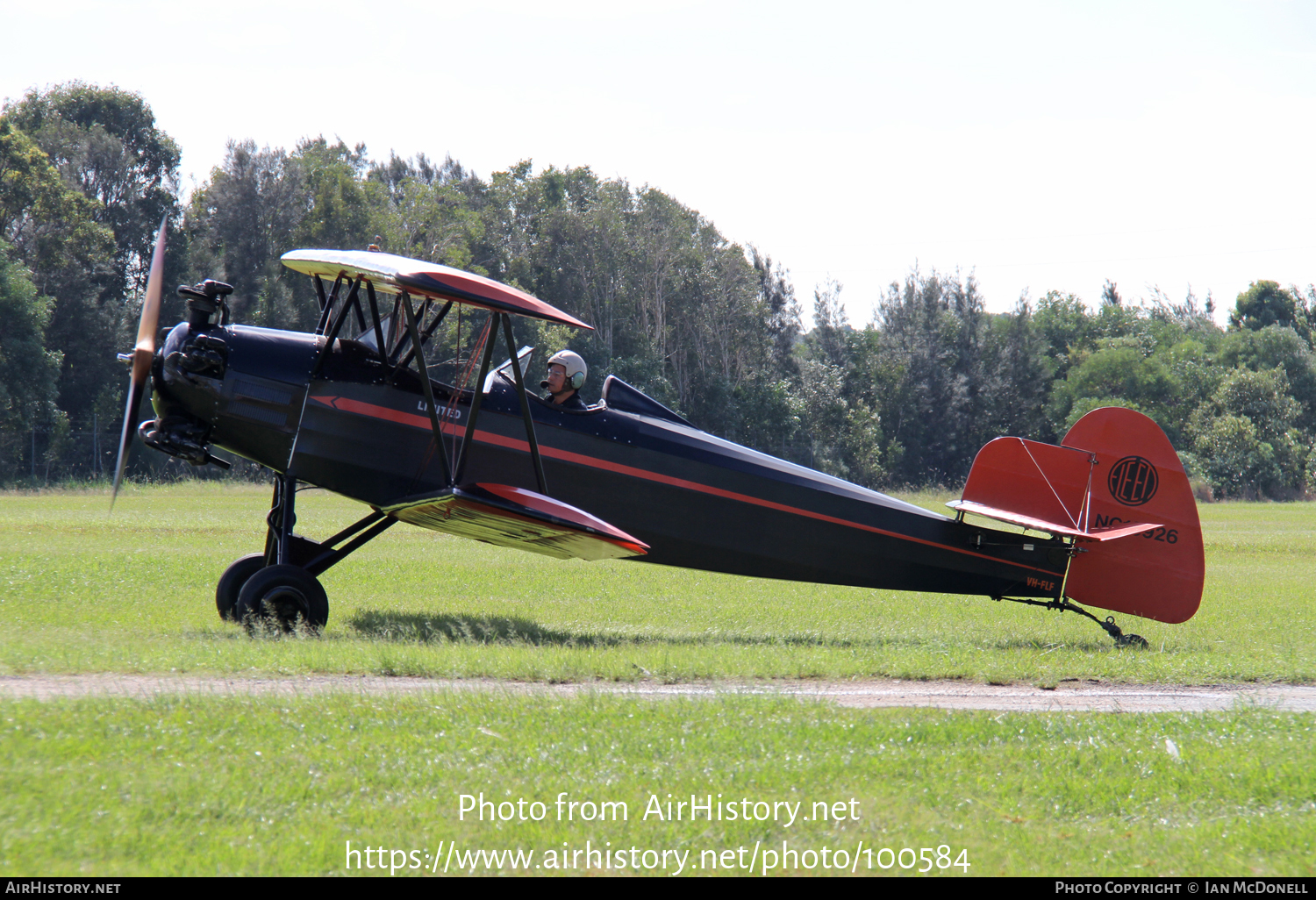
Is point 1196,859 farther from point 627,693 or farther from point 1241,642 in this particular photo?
point 1241,642

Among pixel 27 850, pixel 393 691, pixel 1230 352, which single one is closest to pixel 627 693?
pixel 393 691

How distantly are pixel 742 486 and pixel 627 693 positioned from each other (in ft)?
12.0

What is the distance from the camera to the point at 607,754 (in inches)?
221

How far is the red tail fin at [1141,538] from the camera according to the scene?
10727 mm

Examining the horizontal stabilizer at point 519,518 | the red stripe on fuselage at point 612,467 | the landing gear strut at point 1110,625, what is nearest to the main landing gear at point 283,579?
the horizontal stabilizer at point 519,518

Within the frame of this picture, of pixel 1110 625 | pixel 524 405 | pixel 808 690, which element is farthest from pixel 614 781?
pixel 1110 625

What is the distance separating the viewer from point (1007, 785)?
5.44 meters

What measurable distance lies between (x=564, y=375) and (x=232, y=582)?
4.07m

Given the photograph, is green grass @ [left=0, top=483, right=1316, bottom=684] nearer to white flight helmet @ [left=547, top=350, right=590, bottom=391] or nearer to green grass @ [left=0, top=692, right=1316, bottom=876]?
green grass @ [left=0, top=692, right=1316, bottom=876]

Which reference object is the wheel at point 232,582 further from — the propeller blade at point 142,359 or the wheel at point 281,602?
the propeller blade at point 142,359

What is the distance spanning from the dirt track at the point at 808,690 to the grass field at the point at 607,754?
27cm

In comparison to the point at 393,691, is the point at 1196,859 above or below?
above

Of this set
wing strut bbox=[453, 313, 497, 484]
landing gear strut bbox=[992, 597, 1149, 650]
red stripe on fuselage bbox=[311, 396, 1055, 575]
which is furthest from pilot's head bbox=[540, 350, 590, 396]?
landing gear strut bbox=[992, 597, 1149, 650]

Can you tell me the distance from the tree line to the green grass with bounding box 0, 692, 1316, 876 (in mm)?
39654
